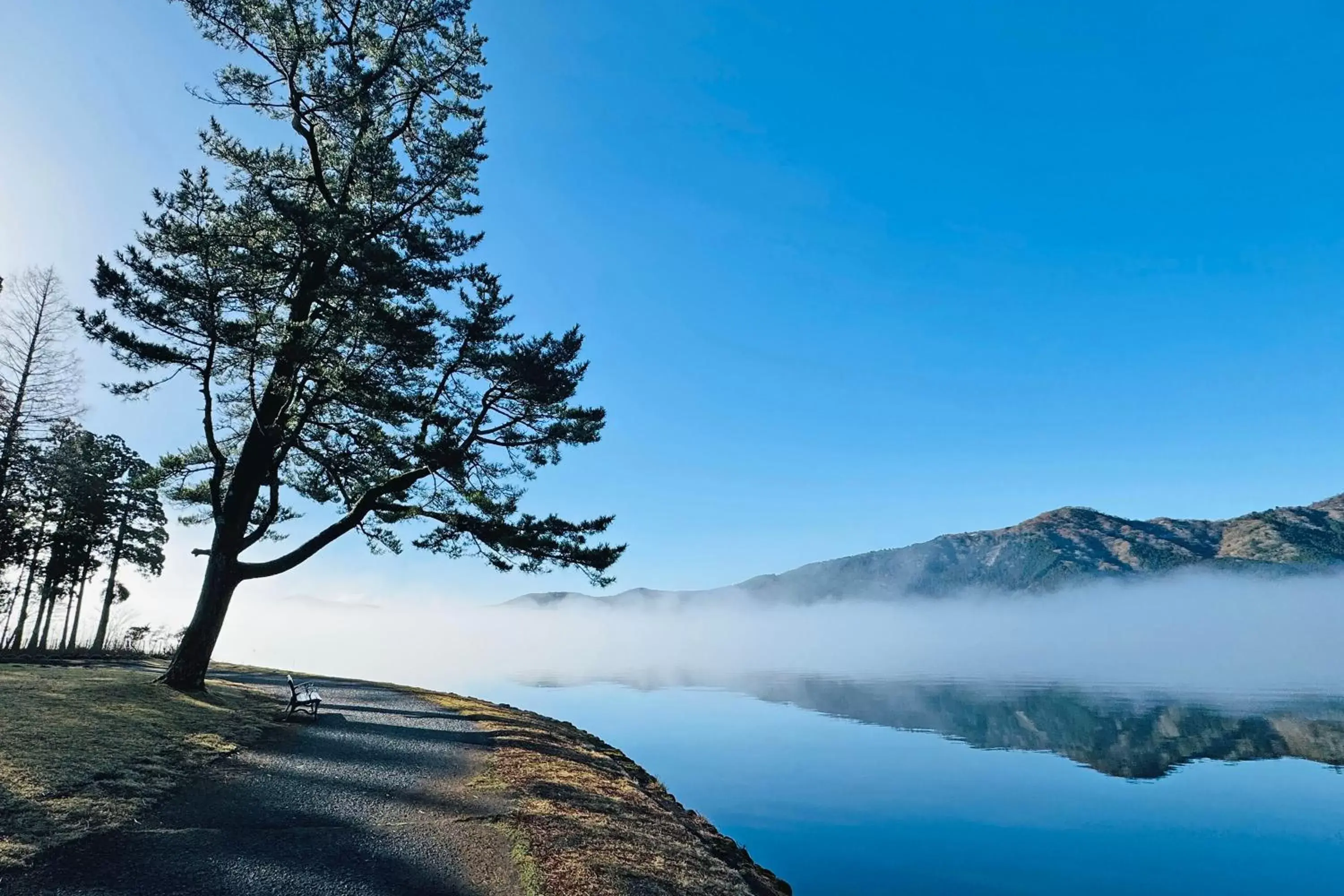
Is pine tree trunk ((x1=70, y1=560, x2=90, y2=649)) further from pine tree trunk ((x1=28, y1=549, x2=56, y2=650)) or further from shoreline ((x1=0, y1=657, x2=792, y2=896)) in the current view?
shoreline ((x1=0, y1=657, x2=792, y2=896))

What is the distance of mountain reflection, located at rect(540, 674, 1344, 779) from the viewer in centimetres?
3105

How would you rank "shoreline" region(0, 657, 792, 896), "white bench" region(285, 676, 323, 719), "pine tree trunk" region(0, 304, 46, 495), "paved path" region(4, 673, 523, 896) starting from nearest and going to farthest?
1. "paved path" region(4, 673, 523, 896)
2. "shoreline" region(0, 657, 792, 896)
3. "white bench" region(285, 676, 323, 719)
4. "pine tree trunk" region(0, 304, 46, 495)

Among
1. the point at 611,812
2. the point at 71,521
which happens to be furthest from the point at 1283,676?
the point at 71,521


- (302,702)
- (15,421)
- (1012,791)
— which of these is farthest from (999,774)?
(15,421)

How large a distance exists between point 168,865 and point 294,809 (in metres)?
2.31

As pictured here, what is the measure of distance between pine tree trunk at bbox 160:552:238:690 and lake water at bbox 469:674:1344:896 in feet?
50.5

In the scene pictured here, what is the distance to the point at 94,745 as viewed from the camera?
10.4 m

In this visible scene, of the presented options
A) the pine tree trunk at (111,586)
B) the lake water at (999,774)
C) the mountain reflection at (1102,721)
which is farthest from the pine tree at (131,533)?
the mountain reflection at (1102,721)

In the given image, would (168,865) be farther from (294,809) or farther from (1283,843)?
(1283,843)

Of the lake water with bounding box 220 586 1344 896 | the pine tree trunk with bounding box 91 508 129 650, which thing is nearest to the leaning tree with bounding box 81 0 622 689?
the lake water with bounding box 220 586 1344 896

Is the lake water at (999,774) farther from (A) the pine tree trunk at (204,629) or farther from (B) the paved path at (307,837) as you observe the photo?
(A) the pine tree trunk at (204,629)

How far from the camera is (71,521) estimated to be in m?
36.2

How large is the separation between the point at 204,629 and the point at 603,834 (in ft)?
45.2

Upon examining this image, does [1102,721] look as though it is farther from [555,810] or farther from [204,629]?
[204,629]
